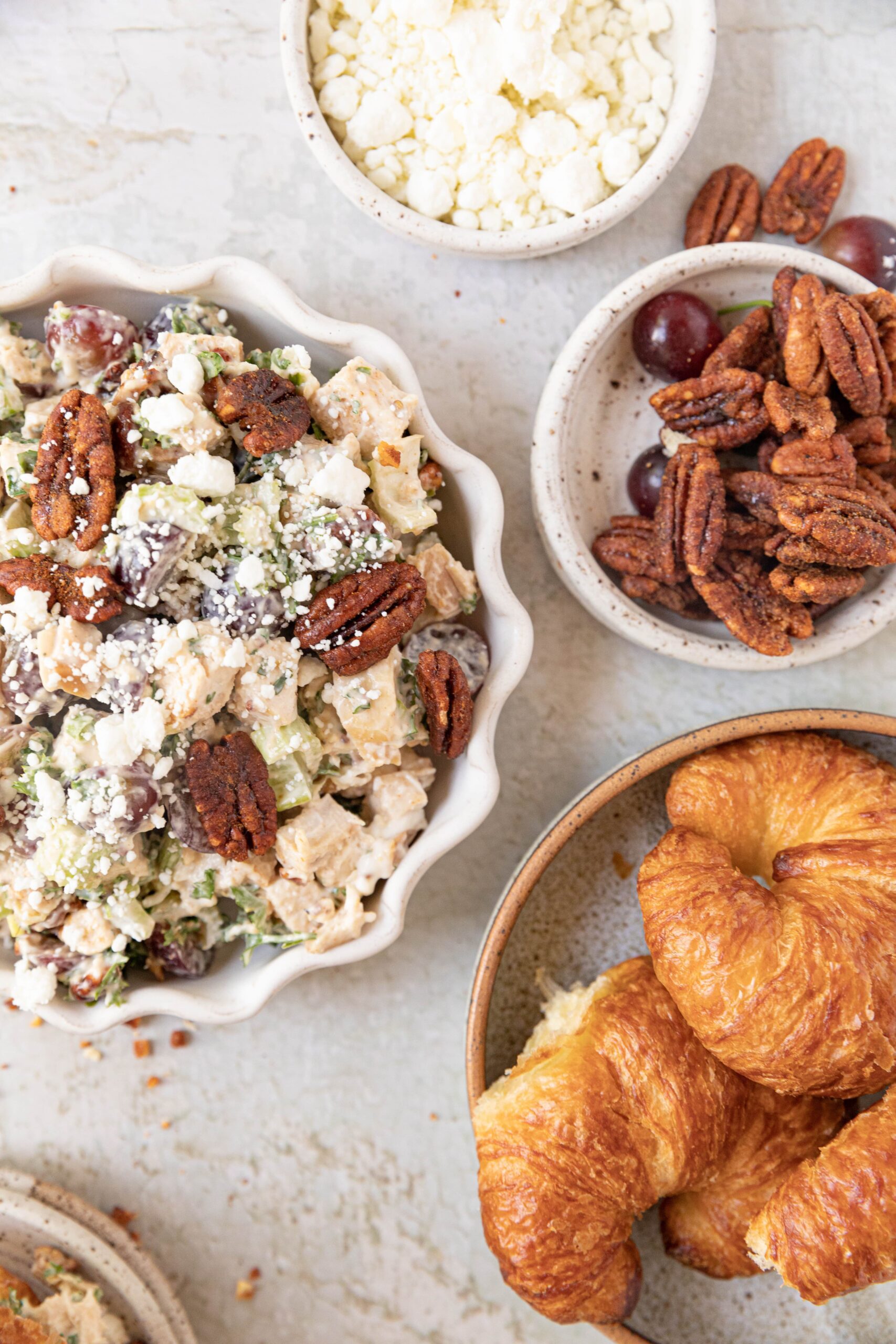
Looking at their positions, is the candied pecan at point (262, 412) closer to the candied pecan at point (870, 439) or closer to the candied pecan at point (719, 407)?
the candied pecan at point (719, 407)

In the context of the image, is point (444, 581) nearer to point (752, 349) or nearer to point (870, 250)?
point (752, 349)

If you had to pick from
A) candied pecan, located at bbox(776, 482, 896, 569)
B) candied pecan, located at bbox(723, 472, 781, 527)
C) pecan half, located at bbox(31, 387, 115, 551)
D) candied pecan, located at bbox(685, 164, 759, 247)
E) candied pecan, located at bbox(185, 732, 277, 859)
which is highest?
candied pecan, located at bbox(685, 164, 759, 247)

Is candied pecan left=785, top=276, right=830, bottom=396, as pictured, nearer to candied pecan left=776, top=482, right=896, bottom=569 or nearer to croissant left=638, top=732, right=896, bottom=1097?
candied pecan left=776, top=482, right=896, bottom=569

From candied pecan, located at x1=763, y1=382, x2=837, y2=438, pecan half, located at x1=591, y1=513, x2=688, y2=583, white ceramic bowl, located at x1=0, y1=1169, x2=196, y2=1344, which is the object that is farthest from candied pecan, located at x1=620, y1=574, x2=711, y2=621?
white ceramic bowl, located at x1=0, y1=1169, x2=196, y2=1344

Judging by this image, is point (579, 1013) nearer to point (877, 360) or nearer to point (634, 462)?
point (634, 462)

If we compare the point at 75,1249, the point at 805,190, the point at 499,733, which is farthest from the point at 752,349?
the point at 75,1249

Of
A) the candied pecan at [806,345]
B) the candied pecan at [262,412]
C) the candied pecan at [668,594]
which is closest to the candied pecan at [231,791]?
the candied pecan at [262,412]
